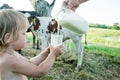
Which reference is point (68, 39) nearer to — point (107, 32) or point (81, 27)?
point (107, 32)

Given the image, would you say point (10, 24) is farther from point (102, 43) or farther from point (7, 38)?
point (102, 43)

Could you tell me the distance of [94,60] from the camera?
2.95 m

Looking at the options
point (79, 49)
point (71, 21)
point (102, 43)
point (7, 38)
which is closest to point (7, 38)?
point (7, 38)

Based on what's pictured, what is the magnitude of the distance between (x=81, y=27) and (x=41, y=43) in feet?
5.62

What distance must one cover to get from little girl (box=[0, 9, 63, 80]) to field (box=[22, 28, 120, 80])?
1625 mm

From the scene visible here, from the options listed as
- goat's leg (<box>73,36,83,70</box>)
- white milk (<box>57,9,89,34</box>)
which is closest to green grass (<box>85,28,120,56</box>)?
goat's leg (<box>73,36,83,70</box>)

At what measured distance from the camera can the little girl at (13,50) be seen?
2.97 ft

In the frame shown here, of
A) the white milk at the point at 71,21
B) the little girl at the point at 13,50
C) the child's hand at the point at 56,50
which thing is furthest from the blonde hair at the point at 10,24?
the white milk at the point at 71,21

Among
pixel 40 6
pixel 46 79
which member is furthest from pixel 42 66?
pixel 40 6

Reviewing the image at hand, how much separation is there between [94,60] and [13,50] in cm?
206

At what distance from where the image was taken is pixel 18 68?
0.93 m

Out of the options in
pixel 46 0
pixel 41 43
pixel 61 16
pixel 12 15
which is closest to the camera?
pixel 12 15

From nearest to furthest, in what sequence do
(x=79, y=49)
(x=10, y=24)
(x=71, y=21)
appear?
1. (x=10, y=24)
2. (x=71, y=21)
3. (x=79, y=49)

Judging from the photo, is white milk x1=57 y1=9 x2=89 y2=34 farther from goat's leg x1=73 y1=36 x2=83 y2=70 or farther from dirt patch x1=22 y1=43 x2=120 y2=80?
goat's leg x1=73 y1=36 x2=83 y2=70
